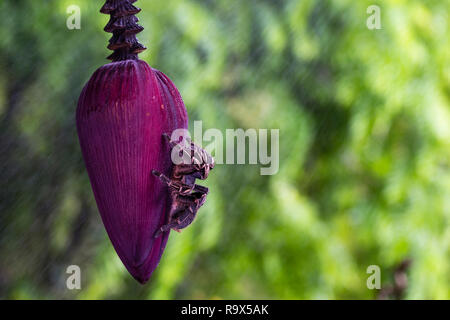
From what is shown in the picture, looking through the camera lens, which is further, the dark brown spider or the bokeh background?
the bokeh background

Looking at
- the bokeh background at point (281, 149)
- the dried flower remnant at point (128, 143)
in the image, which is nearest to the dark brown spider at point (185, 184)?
the dried flower remnant at point (128, 143)

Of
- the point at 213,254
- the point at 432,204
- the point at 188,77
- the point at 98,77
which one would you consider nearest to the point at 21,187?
the point at 188,77

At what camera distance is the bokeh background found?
99cm

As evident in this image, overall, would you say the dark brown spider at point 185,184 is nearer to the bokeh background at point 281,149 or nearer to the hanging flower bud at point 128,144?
the hanging flower bud at point 128,144

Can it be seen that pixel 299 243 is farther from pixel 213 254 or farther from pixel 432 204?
pixel 432 204

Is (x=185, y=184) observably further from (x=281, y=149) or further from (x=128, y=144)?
(x=281, y=149)

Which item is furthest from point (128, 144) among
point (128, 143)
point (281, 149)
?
point (281, 149)

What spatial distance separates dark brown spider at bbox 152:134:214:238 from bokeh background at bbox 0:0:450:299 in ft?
2.21

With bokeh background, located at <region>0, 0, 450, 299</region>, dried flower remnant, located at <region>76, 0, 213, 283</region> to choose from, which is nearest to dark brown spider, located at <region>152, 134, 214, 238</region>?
dried flower remnant, located at <region>76, 0, 213, 283</region>

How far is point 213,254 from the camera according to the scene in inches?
57.7

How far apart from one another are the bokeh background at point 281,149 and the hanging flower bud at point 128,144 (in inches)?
26.3

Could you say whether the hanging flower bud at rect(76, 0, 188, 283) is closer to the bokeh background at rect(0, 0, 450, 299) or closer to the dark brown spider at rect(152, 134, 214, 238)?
the dark brown spider at rect(152, 134, 214, 238)

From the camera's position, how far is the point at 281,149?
4.58ft

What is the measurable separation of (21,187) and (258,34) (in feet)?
2.01
